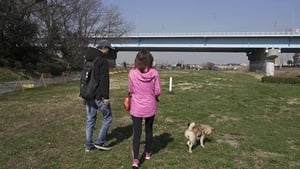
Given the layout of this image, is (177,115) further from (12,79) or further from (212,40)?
(212,40)

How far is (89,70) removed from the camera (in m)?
7.07

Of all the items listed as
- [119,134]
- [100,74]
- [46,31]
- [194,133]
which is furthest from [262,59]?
[100,74]

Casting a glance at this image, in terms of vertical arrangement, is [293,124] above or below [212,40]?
below

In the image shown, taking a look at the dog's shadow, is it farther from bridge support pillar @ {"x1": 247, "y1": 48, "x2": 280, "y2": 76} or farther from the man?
bridge support pillar @ {"x1": 247, "y1": 48, "x2": 280, "y2": 76}

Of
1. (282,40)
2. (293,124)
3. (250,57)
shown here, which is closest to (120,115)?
(293,124)

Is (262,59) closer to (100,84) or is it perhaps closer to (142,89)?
(100,84)

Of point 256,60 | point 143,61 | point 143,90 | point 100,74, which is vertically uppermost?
point 256,60

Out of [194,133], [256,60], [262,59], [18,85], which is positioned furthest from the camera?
[256,60]

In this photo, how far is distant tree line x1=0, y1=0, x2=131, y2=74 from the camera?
131 ft

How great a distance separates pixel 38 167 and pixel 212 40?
71.0 m

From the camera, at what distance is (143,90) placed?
6.39m

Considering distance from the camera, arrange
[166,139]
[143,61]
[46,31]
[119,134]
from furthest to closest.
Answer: [46,31] < [119,134] < [166,139] < [143,61]

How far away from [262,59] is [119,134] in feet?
223

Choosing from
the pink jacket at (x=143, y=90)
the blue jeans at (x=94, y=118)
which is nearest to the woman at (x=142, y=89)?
the pink jacket at (x=143, y=90)
